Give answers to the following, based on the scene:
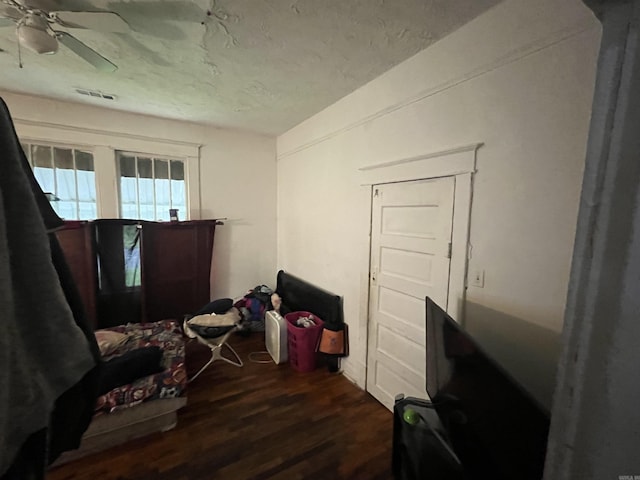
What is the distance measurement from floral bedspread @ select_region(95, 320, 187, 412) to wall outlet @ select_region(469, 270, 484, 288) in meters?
2.22

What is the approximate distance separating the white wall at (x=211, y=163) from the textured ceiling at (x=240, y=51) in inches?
9.4

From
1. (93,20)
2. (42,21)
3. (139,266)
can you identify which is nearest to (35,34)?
(42,21)

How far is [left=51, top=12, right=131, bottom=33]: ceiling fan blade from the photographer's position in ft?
4.57

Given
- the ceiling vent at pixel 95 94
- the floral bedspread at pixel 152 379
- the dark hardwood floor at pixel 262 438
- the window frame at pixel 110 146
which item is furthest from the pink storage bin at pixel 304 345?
the ceiling vent at pixel 95 94

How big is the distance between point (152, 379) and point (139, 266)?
1.68 metres

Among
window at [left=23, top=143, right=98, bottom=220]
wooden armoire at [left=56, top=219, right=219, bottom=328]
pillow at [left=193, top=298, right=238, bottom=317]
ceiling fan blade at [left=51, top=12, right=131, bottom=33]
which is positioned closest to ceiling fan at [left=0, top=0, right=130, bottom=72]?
ceiling fan blade at [left=51, top=12, right=131, bottom=33]

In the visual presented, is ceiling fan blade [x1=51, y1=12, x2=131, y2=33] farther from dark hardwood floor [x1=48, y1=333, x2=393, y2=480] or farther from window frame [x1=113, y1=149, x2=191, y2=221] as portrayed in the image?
dark hardwood floor [x1=48, y1=333, x2=393, y2=480]

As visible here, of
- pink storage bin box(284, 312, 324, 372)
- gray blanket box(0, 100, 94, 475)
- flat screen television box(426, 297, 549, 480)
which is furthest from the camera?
pink storage bin box(284, 312, 324, 372)

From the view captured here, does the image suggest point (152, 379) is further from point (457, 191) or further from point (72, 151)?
point (72, 151)

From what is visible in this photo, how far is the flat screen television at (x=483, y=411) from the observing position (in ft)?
2.66

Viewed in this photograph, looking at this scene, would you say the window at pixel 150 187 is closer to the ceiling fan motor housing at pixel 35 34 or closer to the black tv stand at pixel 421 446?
the ceiling fan motor housing at pixel 35 34

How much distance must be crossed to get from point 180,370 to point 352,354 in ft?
5.05

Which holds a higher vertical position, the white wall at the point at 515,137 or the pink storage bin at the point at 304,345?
the white wall at the point at 515,137

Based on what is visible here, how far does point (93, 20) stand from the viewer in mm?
1440
